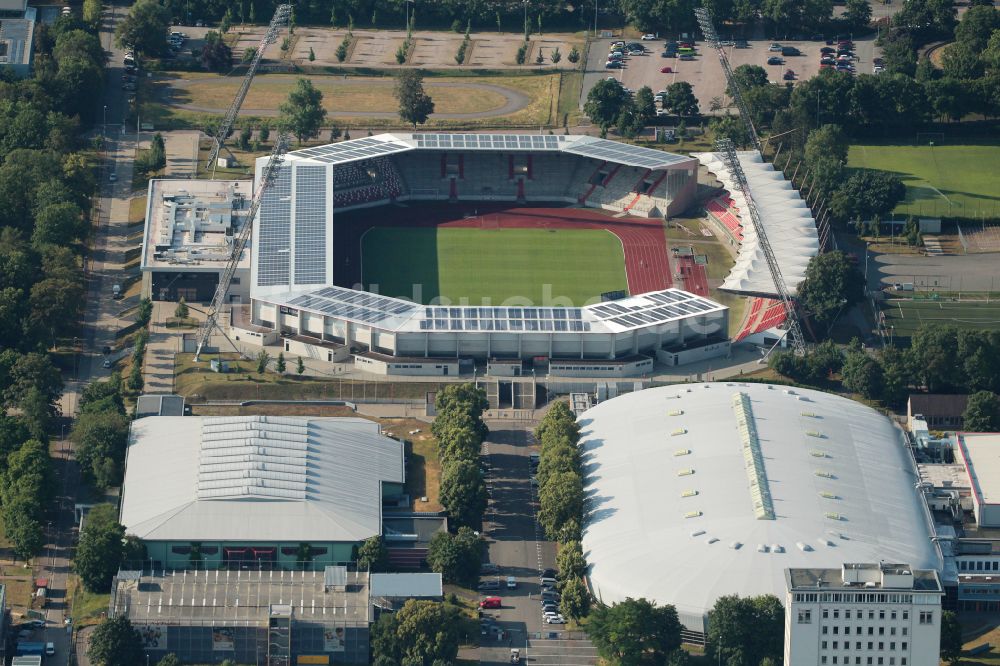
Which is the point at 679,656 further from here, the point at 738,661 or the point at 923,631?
the point at 923,631

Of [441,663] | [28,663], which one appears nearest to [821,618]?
[441,663]

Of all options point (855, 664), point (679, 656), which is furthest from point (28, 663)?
point (855, 664)

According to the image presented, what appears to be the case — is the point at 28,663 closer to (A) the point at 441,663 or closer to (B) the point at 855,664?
(A) the point at 441,663

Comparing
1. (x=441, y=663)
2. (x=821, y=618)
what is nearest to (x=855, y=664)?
(x=821, y=618)

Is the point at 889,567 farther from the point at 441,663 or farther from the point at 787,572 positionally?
the point at 441,663
